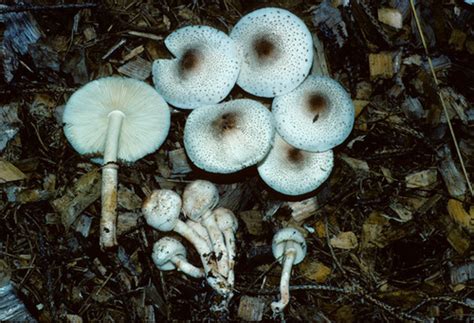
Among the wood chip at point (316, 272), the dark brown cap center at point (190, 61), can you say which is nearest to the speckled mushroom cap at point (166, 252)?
the wood chip at point (316, 272)

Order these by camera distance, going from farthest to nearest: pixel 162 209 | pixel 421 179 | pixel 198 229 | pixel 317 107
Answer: pixel 421 179 < pixel 198 229 < pixel 317 107 < pixel 162 209

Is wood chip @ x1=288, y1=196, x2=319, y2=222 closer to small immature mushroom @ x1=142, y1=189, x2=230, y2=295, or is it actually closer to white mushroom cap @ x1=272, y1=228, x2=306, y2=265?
white mushroom cap @ x1=272, y1=228, x2=306, y2=265

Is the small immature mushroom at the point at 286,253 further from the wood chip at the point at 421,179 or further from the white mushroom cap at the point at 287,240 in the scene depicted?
the wood chip at the point at 421,179

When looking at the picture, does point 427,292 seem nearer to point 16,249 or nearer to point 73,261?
point 73,261

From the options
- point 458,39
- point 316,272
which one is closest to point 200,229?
point 316,272

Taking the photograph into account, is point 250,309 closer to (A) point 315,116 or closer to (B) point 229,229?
(B) point 229,229
